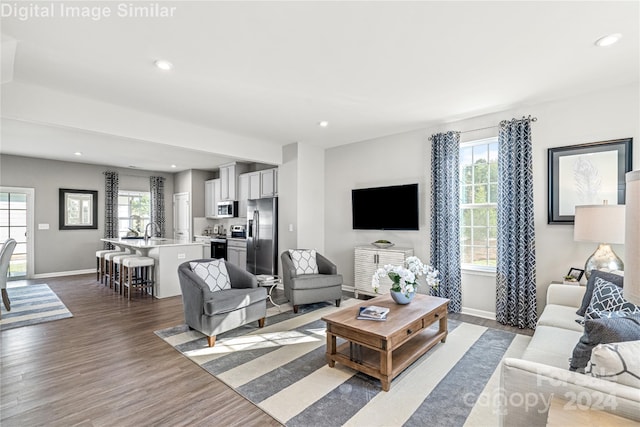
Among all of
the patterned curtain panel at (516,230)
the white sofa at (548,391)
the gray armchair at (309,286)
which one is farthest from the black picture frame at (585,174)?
the gray armchair at (309,286)

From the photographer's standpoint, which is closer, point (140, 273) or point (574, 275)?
point (574, 275)

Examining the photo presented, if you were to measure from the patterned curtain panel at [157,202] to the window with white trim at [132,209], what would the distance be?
0.18 metres

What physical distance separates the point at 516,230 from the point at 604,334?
264 centimetres

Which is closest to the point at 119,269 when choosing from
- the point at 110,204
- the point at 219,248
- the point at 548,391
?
the point at 219,248

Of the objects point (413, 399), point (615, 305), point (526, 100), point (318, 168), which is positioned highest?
point (526, 100)

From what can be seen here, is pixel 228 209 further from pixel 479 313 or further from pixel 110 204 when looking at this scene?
pixel 479 313

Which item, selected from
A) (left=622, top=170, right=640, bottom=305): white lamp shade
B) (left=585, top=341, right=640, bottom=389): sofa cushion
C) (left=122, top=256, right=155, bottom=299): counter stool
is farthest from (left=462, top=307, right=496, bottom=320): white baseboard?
(left=122, top=256, right=155, bottom=299): counter stool

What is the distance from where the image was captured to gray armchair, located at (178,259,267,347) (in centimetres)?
320

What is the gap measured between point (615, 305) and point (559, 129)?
2.29 m

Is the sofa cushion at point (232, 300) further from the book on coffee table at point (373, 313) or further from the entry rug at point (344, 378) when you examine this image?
the book on coffee table at point (373, 313)

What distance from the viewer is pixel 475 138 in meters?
4.30

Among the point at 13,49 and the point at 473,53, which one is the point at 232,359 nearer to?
the point at 13,49

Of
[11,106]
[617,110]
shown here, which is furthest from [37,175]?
[617,110]

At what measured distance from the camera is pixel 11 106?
10.2ft
